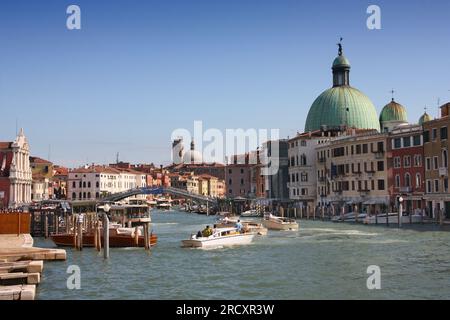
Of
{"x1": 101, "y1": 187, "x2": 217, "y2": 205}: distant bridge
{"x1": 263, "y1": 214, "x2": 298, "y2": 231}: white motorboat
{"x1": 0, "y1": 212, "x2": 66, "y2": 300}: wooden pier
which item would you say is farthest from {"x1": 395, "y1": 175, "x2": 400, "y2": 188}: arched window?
{"x1": 101, "y1": 187, "x2": 217, "y2": 205}: distant bridge

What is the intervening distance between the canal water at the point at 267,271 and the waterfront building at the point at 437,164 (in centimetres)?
1023

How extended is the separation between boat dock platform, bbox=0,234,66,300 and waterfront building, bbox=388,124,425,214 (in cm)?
2785

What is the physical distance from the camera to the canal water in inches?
689

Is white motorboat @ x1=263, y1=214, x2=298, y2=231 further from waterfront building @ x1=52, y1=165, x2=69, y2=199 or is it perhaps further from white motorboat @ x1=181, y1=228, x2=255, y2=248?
waterfront building @ x1=52, y1=165, x2=69, y2=199

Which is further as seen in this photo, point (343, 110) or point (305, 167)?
point (343, 110)

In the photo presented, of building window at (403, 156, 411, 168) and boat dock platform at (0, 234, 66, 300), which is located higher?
building window at (403, 156, 411, 168)

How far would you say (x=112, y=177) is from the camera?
326ft

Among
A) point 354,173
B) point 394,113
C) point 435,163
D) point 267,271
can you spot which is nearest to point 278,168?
point 394,113

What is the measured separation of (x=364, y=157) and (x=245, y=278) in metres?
33.5

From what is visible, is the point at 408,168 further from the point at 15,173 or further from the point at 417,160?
the point at 15,173

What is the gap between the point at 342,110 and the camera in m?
66.9

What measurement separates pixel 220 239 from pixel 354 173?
25.4 m

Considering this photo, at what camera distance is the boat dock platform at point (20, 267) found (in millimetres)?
14391
